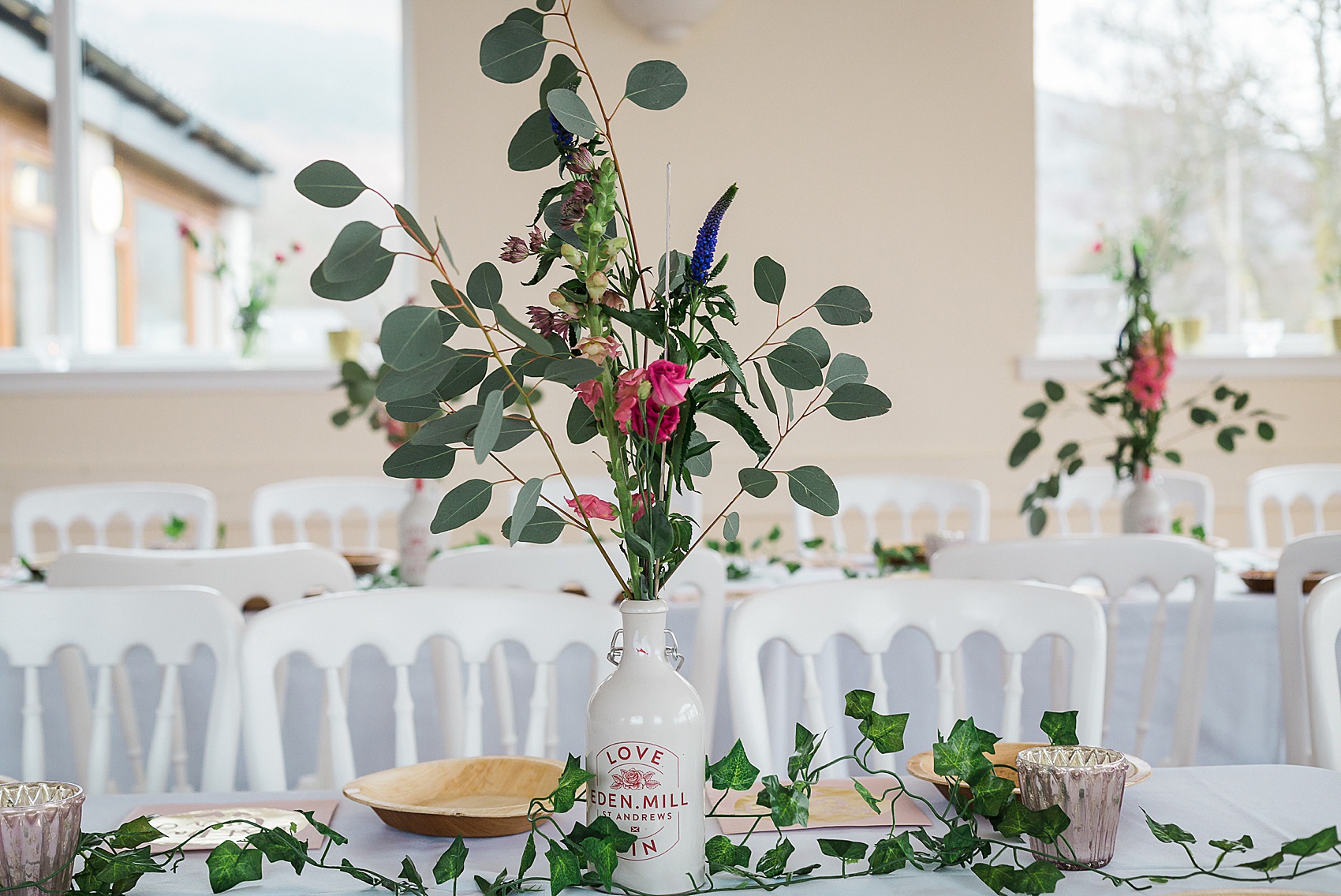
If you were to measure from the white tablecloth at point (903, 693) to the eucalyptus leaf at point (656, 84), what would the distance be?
114 centimetres

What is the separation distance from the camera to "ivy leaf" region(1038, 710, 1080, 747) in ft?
2.80

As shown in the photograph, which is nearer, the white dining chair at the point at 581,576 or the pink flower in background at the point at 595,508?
the pink flower in background at the point at 595,508

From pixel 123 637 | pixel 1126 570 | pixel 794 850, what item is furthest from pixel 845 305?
pixel 1126 570

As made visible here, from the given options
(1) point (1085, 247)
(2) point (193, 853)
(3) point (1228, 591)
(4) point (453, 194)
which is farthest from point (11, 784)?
(1) point (1085, 247)

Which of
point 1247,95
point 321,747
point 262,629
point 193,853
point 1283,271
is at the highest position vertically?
point 1247,95

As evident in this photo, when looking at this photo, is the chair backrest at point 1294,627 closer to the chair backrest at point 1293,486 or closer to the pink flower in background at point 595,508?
the chair backrest at point 1293,486

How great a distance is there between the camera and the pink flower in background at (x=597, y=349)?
2.32ft

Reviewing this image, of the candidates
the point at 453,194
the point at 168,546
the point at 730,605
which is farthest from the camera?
the point at 453,194

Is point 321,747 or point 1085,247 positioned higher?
point 1085,247

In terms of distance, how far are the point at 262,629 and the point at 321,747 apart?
0.54 metres

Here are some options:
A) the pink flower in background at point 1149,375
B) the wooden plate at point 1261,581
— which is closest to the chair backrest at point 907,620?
the wooden plate at point 1261,581

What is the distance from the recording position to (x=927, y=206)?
3514mm

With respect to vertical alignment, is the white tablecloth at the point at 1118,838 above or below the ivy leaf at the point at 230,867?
below

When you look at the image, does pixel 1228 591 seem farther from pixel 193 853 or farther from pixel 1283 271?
pixel 1283 271
